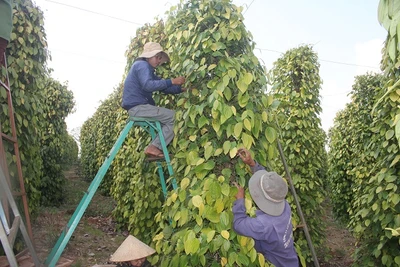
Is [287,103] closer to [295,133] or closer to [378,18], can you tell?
[295,133]

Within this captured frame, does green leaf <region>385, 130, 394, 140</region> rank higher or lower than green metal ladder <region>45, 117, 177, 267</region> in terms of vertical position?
higher

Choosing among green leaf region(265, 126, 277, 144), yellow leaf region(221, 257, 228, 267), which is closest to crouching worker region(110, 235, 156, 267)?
yellow leaf region(221, 257, 228, 267)

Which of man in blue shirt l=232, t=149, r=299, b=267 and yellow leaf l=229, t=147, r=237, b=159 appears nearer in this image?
man in blue shirt l=232, t=149, r=299, b=267

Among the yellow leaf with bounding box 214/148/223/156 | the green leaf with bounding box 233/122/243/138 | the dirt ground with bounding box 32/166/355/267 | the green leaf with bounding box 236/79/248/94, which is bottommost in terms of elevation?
the dirt ground with bounding box 32/166/355/267

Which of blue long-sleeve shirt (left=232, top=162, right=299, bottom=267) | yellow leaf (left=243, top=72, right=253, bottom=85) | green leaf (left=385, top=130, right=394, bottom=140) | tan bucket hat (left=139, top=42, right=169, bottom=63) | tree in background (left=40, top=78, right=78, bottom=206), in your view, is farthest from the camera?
tree in background (left=40, top=78, right=78, bottom=206)

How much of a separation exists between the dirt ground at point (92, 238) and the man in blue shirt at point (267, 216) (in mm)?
3295

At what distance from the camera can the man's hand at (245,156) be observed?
251 centimetres

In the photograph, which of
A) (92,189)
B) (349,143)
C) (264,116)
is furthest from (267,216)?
(349,143)

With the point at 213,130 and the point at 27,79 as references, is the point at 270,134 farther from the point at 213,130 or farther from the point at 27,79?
Result: the point at 27,79

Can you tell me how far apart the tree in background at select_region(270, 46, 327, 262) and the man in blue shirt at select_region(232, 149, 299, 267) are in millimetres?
3515

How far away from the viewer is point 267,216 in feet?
7.68

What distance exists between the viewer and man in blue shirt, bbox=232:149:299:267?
2.31m

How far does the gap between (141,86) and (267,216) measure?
180cm

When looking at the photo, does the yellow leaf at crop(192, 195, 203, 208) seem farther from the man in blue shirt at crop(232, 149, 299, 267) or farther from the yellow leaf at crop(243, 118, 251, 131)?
the yellow leaf at crop(243, 118, 251, 131)
